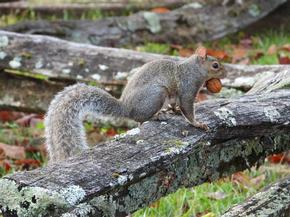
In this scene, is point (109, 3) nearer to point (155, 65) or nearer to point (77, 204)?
point (155, 65)

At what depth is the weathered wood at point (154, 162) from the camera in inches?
84.0

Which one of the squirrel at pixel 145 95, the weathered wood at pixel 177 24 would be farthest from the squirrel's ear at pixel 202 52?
the weathered wood at pixel 177 24

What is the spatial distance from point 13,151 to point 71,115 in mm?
1800

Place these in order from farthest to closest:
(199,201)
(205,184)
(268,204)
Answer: (205,184)
(199,201)
(268,204)

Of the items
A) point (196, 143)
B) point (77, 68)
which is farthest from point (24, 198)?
point (77, 68)

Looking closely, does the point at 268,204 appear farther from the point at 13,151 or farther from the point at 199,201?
the point at 13,151

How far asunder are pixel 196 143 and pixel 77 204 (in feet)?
2.50

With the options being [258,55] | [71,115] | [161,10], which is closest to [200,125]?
[71,115]

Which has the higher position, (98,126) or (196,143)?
(196,143)

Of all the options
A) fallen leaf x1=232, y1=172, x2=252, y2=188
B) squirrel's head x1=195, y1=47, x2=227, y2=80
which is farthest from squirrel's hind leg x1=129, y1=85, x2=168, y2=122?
fallen leaf x1=232, y1=172, x2=252, y2=188

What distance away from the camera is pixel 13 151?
4.83m

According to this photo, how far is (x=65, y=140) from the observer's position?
9.79ft

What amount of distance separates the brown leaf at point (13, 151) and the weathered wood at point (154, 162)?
186 cm

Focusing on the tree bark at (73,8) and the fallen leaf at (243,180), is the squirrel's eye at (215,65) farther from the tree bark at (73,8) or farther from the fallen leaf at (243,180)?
the tree bark at (73,8)
